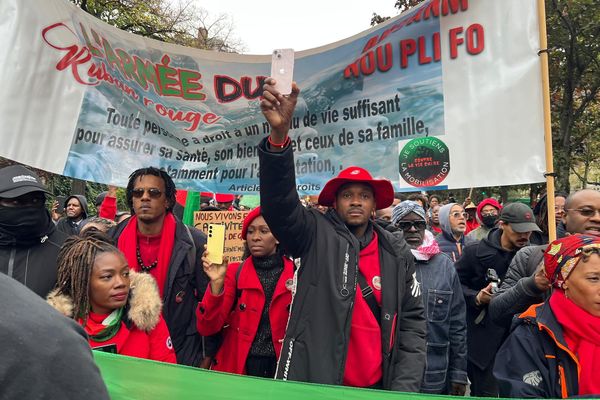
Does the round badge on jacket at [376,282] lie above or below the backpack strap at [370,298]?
above

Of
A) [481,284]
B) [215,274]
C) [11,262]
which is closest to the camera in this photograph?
[11,262]

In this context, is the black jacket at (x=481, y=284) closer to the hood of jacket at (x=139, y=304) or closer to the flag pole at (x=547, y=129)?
the flag pole at (x=547, y=129)

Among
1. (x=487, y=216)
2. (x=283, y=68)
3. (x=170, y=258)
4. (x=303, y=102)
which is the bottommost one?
(x=170, y=258)

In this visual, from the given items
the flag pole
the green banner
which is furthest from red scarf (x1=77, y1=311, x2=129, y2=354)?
the flag pole

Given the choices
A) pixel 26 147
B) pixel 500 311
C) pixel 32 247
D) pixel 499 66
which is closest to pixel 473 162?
pixel 499 66

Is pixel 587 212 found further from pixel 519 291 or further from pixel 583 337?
pixel 583 337

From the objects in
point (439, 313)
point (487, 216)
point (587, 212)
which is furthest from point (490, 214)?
point (439, 313)

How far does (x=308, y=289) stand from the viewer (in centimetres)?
219

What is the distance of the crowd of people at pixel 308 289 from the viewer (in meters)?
2.07

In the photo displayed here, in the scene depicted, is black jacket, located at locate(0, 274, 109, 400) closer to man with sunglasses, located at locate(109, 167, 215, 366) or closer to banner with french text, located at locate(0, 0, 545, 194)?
man with sunglasses, located at locate(109, 167, 215, 366)

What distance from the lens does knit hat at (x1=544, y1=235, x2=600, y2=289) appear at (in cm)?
214

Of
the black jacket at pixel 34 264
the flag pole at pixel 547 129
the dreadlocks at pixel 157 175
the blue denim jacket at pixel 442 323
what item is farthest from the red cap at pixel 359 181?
the black jacket at pixel 34 264

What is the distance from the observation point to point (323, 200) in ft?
8.59

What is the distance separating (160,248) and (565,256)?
2229mm
